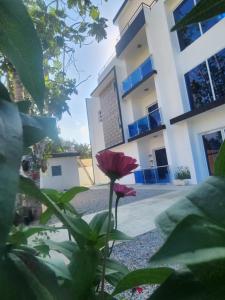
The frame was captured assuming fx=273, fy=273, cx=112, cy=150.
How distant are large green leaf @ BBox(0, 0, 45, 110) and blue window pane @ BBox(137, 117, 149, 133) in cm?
1216

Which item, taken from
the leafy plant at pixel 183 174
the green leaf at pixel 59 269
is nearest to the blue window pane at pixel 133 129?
the leafy plant at pixel 183 174

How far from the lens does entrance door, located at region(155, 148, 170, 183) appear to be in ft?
37.2

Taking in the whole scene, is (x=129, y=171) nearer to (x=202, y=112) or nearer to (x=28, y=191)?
(x=28, y=191)

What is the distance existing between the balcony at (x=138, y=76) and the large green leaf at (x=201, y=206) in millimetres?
11382

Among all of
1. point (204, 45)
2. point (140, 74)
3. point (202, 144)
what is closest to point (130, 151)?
point (140, 74)

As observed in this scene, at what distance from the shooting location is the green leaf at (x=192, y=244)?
0.69 ft

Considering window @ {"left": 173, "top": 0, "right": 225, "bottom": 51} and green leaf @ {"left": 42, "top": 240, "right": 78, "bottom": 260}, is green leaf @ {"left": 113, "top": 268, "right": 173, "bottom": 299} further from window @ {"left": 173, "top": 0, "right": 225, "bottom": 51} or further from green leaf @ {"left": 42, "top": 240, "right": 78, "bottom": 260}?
window @ {"left": 173, "top": 0, "right": 225, "bottom": 51}

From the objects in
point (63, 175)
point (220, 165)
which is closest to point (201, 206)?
point (220, 165)

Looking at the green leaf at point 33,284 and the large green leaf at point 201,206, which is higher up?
the large green leaf at point 201,206

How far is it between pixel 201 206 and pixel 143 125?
1256 cm

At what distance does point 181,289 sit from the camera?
279mm

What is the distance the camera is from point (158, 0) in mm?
11141

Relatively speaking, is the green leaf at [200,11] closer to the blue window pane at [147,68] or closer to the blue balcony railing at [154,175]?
the blue balcony railing at [154,175]

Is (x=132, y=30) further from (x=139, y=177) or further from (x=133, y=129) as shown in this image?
(x=139, y=177)
